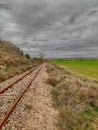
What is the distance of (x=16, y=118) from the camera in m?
8.35

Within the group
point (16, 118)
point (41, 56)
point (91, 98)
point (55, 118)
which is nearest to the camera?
point (16, 118)

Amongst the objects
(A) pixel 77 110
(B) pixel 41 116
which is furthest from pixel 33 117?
(A) pixel 77 110

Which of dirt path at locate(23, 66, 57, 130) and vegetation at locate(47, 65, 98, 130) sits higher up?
vegetation at locate(47, 65, 98, 130)

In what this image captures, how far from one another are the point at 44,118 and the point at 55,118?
43 cm

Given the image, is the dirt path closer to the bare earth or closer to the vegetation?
the bare earth

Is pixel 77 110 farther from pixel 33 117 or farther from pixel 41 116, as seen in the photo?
pixel 33 117

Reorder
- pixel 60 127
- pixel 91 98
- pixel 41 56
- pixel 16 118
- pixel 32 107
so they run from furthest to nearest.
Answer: pixel 41 56
pixel 91 98
pixel 32 107
pixel 16 118
pixel 60 127

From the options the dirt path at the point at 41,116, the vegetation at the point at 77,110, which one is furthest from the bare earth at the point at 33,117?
the vegetation at the point at 77,110

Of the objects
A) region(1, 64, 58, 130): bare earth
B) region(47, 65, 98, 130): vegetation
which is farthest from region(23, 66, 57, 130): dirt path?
region(47, 65, 98, 130): vegetation

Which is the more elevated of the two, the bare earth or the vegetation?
the vegetation

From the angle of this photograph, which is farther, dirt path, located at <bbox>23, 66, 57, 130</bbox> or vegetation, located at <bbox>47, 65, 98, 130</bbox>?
dirt path, located at <bbox>23, 66, 57, 130</bbox>

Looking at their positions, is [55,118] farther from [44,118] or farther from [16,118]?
[16,118]

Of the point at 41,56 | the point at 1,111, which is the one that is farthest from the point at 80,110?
the point at 41,56

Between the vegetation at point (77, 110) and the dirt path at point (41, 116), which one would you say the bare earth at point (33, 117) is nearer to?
the dirt path at point (41, 116)
